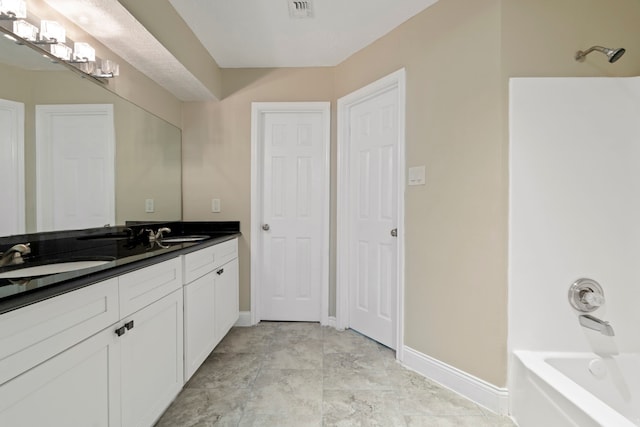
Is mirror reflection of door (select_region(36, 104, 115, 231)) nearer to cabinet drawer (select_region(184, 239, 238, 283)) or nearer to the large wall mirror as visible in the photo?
the large wall mirror

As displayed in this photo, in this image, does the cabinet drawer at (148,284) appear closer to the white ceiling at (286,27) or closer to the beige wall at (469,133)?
the beige wall at (469,133)

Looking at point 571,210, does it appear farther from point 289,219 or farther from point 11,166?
point 11,166

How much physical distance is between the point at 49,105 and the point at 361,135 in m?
2.02

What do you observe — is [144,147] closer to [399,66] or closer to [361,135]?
[361,135]

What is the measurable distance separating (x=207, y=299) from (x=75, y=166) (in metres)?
1.08

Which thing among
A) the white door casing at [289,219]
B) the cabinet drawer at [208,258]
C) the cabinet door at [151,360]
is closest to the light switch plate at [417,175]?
the white door casing at [289,219]

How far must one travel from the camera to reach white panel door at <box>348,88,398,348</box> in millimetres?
2316

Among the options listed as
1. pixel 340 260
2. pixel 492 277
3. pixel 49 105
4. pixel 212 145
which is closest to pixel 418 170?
pixel 492 277

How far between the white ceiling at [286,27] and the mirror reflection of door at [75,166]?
3.10ft

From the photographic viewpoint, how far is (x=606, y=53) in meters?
1.46

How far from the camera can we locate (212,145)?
2787mm

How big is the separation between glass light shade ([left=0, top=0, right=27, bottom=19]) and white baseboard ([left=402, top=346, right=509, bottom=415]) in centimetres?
272

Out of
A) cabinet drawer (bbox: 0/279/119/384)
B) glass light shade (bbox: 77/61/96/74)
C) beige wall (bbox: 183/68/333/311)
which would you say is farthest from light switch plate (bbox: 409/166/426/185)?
glass light shade (bbox: 77/61/96/74)

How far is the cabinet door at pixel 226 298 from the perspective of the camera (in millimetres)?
2176
